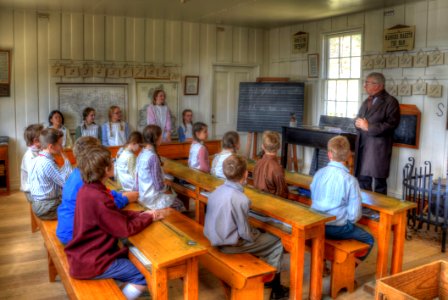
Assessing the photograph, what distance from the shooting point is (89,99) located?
24.7 ft

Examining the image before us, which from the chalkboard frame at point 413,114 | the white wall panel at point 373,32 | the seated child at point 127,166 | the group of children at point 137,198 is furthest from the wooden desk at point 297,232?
the white wall panel at point 373,32

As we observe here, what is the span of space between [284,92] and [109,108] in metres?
3.02

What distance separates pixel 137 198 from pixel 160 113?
4.34 m

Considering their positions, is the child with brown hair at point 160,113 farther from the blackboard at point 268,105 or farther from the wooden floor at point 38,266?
the wooden floor at point 38,266

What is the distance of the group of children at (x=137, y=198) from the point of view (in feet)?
8.53

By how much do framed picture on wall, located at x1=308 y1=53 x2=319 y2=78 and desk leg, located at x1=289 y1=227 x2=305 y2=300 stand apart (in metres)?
→ 5.40

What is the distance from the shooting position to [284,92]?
8.14 m

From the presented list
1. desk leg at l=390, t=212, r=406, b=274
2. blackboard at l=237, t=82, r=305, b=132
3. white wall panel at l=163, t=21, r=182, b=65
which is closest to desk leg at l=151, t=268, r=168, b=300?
desk leg at l=390, t=212, r=406, b=274

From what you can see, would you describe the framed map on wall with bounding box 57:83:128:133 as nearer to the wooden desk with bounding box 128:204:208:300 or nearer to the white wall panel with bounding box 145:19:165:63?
the white wall panel with bounding box 145:19:165:63

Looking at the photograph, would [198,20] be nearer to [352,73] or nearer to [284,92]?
[284,92]

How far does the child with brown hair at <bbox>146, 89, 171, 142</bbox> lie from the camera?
7.76 metres

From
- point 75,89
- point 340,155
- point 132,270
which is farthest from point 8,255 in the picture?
point 75,89

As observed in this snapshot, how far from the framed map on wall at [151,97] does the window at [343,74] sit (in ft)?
8.71

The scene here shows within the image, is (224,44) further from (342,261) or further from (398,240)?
(342,261)
